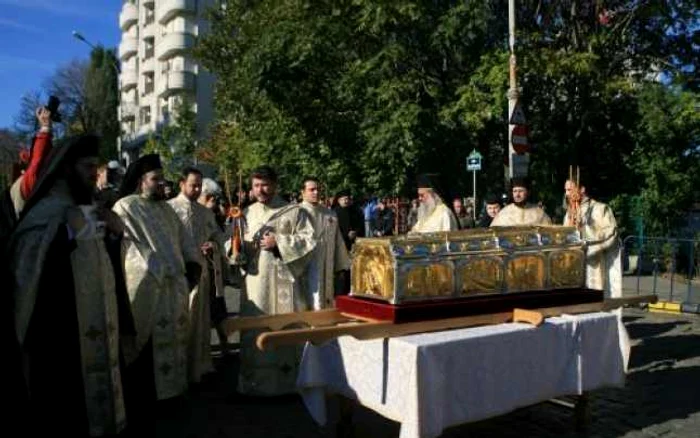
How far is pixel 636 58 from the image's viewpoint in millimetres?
15625

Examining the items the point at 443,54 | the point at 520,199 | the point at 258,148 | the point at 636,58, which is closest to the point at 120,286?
the point at 520,199

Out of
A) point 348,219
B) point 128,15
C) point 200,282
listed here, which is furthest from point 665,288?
point 128,15

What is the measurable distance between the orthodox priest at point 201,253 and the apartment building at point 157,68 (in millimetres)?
38785

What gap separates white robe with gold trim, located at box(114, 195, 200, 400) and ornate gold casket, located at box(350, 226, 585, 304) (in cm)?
172

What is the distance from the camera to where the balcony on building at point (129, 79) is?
6262cm

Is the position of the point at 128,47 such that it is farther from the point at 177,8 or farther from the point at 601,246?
the point at 601,246

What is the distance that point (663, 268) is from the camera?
15.5 meters

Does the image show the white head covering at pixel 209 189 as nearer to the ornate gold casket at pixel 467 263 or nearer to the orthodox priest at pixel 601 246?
the orthodox priest at pixel 601 246

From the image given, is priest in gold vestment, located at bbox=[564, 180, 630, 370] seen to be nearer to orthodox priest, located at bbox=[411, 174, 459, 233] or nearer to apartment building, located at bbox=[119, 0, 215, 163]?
orthodox priest, located at bbox=[411, 174, 459, 233]

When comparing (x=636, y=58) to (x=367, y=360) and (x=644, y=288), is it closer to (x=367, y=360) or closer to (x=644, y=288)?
(x=644, y=288)

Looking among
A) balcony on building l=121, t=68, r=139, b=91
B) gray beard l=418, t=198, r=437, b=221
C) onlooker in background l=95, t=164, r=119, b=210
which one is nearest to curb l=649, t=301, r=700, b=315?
gray beard l=418, t=198, r=437, b=221

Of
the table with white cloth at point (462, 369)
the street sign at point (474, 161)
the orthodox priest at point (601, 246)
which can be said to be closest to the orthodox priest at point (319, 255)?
the table with white cloth at point (462, 369)

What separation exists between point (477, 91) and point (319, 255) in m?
8.91

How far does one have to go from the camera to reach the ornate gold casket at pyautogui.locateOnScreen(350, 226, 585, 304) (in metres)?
4.34
